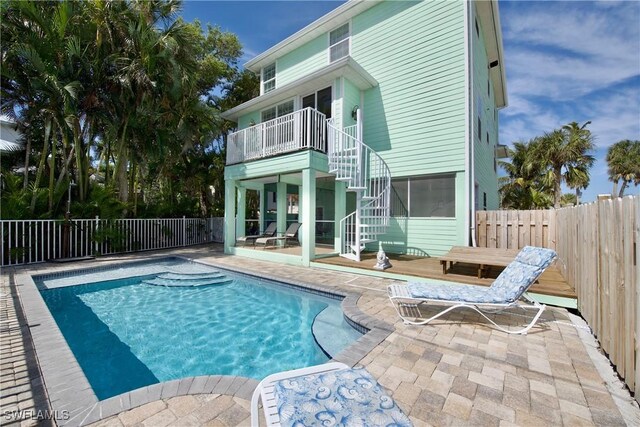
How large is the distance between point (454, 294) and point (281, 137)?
731 cm

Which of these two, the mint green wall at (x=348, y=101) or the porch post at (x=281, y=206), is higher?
the mint green wall at (x=348, y=101)

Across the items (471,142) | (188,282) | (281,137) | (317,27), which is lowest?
(188,282)

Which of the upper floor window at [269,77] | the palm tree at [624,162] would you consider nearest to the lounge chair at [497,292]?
the upper floor window at [269,77]

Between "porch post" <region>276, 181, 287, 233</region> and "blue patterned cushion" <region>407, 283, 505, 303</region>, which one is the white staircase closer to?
"blue patterned cushion" <region>407, 283, 505, 303</region>

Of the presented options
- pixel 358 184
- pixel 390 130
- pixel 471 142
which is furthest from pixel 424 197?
pixel 390 130

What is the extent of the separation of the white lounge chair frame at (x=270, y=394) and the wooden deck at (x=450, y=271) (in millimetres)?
4821

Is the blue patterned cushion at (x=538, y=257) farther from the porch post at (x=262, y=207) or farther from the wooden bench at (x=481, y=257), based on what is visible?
the porch post at (x=262, y=207)

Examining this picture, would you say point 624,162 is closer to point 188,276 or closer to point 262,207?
point 262,207

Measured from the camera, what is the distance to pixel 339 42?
35.2ft

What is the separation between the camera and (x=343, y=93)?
8961 mm

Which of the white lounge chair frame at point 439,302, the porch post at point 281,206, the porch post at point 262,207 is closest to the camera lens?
the white lounge chair frame at point 439,302

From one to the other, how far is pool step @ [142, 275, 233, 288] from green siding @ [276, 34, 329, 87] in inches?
355

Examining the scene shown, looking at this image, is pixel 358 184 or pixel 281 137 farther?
pixel 281 137

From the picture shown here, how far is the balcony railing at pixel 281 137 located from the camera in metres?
8.57
